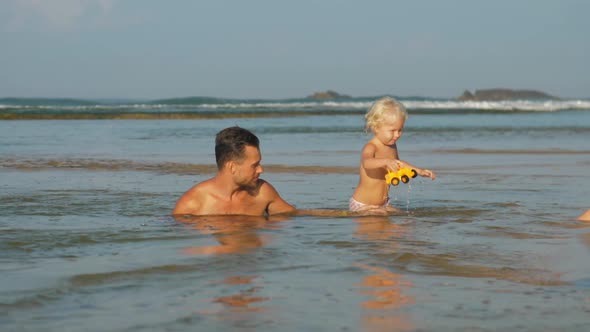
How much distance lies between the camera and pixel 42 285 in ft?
14.1

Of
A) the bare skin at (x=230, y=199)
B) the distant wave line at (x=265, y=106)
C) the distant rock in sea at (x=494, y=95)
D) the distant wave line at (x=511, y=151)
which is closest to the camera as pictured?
the bare skin at (x=230, y=199)

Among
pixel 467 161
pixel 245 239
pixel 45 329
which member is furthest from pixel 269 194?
pixel 467 161

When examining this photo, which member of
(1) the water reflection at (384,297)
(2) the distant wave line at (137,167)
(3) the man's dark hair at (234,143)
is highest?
(3) the man's dark hair at (234,143)

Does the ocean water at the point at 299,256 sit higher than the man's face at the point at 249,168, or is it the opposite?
the man's face at the point at 249,168

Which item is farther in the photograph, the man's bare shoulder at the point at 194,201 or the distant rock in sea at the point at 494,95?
the distant rock in sea at the point at 494,95

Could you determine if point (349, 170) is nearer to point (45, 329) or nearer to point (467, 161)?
point (467, 161)

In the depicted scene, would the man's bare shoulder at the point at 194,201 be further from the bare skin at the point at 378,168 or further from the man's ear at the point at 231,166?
the bare skin at the point at 378,168

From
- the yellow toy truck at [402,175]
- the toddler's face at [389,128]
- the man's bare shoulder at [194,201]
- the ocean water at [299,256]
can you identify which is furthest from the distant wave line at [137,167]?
the yellow toy truck at [402,175]

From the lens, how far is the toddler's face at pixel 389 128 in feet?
24.7

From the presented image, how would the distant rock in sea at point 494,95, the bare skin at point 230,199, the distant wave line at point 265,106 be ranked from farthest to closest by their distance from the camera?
the distant rock in sea at point 494,95, the distant wave line at point 265,106, the bare skin at point 230,199

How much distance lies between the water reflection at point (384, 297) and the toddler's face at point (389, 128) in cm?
195

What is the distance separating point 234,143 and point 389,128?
1674mm

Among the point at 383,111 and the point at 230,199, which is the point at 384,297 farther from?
the point at 383,111

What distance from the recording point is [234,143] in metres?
6.52
